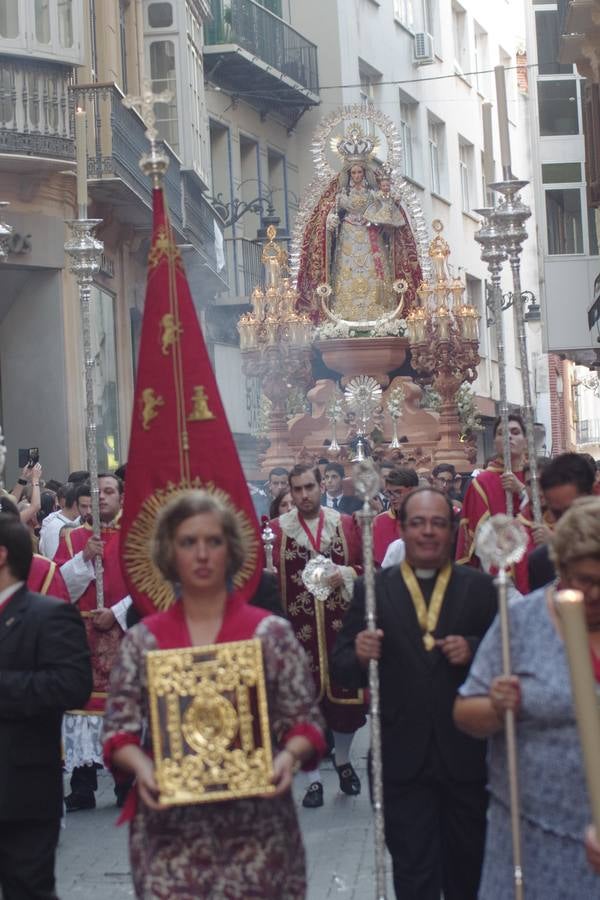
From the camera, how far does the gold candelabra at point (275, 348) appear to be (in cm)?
2219

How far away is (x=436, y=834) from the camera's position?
575 cm

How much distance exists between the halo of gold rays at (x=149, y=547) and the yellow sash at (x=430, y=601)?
1.79ft

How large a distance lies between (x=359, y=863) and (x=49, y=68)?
42.0ft

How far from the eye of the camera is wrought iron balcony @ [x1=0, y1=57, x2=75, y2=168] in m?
18.2

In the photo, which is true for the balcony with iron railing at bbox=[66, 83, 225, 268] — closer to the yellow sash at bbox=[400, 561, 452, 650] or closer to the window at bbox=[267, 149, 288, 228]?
the window at bbox=[267, 149, 288, 228]

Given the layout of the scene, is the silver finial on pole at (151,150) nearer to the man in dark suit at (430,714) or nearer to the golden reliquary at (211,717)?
the man in dark suit at (430,714)

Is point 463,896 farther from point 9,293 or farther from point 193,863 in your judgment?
point 9,293

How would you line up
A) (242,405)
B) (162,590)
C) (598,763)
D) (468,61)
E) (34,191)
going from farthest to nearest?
1. (468,61)
2. (242,405)
3. (34,191)
4. (162,590)
5. (598,763)

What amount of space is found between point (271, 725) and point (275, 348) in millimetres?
17704

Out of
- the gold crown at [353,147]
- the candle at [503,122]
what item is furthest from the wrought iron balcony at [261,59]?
the candle at [503,122]

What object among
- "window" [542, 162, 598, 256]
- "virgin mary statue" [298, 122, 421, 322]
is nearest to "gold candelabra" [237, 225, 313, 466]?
"virgin mary statue" [298, 122, 421, 322]

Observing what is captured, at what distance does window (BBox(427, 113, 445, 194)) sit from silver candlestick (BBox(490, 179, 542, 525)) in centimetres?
2929

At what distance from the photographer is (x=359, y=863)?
7715mm

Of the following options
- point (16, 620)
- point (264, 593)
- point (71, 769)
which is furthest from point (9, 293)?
point (16, 620)
